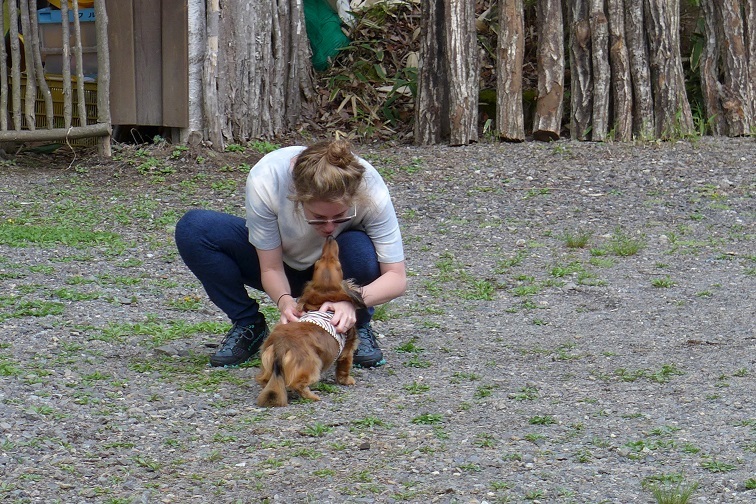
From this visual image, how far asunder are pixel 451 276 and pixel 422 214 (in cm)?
165

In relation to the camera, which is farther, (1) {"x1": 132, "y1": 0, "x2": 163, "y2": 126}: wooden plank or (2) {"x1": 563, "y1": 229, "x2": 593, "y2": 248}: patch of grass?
(1) {"x1": 132, "y1": 0, "x2": 163, "y2": 126}: wooden plank

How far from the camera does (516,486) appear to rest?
347 cm

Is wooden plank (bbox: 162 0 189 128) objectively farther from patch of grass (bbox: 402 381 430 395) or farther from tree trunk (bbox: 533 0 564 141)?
patch of grass (bbox: 402 381 430 395)

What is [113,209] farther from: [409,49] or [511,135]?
[409,49]

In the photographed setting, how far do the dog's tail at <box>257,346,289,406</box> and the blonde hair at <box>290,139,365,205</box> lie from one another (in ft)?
2.15

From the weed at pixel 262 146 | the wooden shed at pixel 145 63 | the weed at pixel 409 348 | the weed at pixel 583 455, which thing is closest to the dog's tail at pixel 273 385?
the weed at pixel 409 348

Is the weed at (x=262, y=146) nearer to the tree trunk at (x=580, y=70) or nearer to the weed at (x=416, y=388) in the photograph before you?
the tree trunk at (x=580, y=70)

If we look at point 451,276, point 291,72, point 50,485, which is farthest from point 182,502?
point 291,72

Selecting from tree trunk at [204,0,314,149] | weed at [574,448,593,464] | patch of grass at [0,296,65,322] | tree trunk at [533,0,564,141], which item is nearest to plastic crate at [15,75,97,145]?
tree trunk at [204,0,314,149]

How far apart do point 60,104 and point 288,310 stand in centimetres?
733

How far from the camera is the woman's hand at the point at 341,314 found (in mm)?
4379

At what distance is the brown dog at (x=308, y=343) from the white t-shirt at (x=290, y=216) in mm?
167

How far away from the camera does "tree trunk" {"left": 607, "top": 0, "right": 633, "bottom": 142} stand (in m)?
9.70

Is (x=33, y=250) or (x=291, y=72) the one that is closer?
(x=33, y=250)
